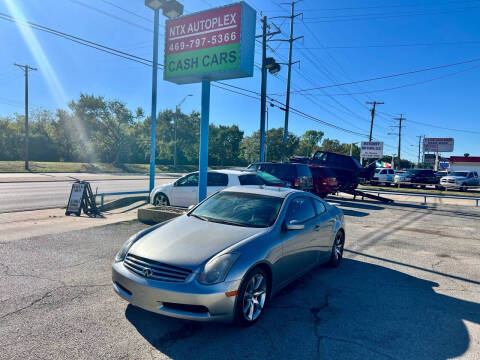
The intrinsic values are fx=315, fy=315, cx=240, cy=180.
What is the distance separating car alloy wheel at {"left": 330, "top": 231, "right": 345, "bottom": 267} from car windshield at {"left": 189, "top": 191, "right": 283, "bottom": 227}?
5.69ft

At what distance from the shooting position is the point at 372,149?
35.9 meters

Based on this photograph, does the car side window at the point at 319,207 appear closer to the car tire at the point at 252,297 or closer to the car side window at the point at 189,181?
the car tire at the point at 252,297

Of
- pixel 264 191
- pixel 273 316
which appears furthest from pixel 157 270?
pixel 264 191

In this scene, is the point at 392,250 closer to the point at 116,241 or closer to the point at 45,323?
the point at 116,241

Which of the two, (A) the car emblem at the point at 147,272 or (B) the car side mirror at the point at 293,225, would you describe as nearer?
(A) the car emblem at the point at 147,272

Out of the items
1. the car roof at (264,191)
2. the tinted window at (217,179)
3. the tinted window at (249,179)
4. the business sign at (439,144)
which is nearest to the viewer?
the car roof at (264,191)

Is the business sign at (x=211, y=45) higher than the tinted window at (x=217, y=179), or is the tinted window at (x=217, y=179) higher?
the business sign at (x=211, y=45)

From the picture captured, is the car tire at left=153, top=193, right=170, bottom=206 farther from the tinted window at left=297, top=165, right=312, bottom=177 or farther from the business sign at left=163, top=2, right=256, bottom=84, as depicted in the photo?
the tinted window at left=297, top=165, right=312, bottom=177

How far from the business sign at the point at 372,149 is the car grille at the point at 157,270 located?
36.0 metres

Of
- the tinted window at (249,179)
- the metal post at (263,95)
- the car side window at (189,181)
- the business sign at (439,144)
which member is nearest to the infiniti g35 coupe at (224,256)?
the tinted window at (249,179)

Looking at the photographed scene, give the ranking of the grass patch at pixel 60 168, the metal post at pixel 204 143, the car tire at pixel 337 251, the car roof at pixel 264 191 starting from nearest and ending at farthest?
the car roof at pixel 264 191 → the car tire at pixel 337 251 → the metal post at pixel 204 143 → the grass patch at pixel 60 168

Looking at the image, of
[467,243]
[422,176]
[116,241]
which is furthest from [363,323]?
[422,176]

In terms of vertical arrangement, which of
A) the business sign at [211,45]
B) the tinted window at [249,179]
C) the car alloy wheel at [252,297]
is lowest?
the car alloy wheel at [252,297]

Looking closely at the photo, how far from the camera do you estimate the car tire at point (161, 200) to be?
1043cm
